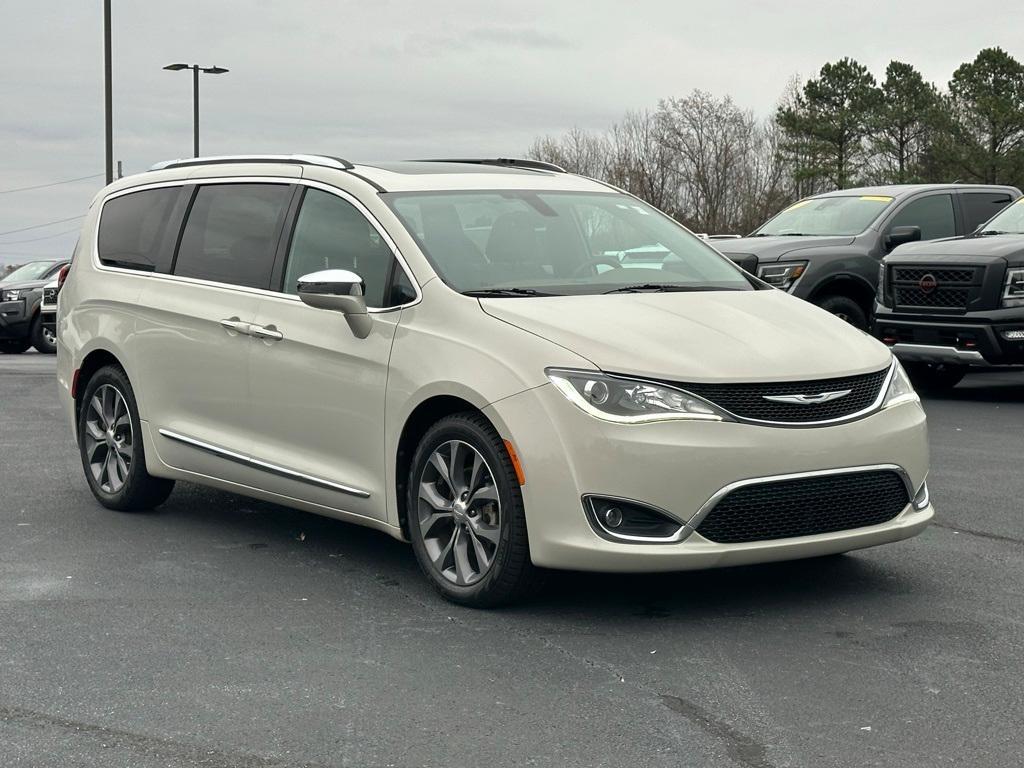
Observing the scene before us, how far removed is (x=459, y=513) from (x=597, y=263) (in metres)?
1.37

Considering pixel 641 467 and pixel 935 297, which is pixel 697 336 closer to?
pixel 641 467

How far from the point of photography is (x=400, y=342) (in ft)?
19.4

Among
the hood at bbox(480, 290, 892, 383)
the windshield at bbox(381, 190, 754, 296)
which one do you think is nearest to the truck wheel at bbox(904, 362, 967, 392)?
the windshield at bbox(381, 190, 754, 296)

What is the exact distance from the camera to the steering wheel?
6.30m

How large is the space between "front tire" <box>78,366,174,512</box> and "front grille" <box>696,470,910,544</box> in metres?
3.60

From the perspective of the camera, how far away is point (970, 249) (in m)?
13.0

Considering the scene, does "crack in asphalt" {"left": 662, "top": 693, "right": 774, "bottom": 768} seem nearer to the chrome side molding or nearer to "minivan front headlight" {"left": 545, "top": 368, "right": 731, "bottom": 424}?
"minivan front headlight" {"left": 545, "top": 368, "right": 731, "bottom": 424}

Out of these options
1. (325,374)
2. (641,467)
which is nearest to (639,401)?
(641,467)

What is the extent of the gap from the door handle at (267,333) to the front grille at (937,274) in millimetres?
7911

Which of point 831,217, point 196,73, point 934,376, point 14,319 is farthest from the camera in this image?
point 196,73

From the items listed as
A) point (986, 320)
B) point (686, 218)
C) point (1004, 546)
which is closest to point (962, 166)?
point (686, 218)

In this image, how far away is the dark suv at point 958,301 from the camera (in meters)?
12.5

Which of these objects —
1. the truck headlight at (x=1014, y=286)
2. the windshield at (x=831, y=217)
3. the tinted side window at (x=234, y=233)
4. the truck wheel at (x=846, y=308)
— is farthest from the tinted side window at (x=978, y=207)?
the tinted side window at (x=234, y=233)

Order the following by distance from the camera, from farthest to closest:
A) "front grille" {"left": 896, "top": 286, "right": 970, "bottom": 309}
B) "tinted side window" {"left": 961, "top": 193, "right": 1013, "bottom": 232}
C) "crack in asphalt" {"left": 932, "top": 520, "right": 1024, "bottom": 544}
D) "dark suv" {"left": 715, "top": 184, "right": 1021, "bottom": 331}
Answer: "tinted side window" {"left": 961, "top": 193, "right": 1013, "bottom": 232}, "dark suv" {"left": 715, "top": 184, "right": 1021, "bottom": 331}, "front grille" {"left": 896, "top": 286, "right": 970, "bottom": 309}, "crack in asphalt" {"left": 932, "top": 520, "right": 1024, "bottom": 544}
